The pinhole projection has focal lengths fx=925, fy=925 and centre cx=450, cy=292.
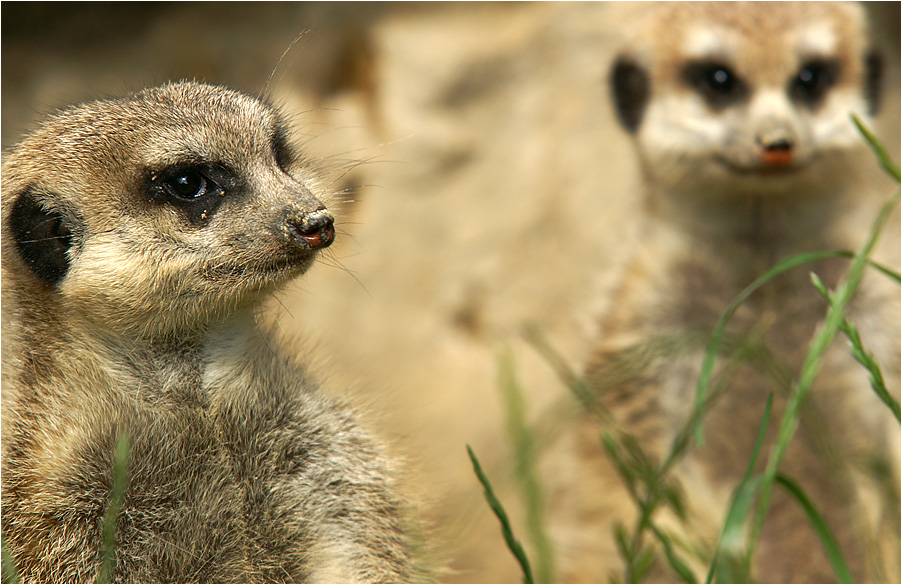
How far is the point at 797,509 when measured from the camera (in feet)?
9.09

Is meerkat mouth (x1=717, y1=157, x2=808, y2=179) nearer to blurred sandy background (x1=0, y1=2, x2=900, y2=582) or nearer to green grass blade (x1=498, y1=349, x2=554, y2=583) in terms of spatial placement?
blurred sandy background (x1=0, y1=2, x2=900, y2=582)

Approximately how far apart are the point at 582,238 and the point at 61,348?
9.39 ft

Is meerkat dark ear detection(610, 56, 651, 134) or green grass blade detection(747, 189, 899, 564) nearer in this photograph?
green grass blade detection(747, 189, 899, 564)

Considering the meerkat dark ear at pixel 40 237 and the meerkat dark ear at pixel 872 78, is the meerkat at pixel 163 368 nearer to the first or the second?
the meerkat dark ear at pixel 40 237

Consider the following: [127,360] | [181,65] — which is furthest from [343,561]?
[181,65]

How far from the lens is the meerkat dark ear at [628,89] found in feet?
10.3

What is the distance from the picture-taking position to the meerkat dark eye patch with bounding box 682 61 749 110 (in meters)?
2.80

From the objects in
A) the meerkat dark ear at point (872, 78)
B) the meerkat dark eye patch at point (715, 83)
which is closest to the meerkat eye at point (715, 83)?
the meerkat dark eye patch at point (715, 83)

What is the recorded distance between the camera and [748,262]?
2.95 meters

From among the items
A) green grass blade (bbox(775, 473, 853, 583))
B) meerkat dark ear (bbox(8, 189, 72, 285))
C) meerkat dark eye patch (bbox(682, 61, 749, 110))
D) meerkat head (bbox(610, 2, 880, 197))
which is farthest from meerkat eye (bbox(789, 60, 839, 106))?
meerkat dark ear (bbox(8, 189, 72, 285))

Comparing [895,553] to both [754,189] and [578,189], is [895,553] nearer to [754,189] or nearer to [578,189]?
[754,189]

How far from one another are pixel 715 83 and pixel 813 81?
0.94ft

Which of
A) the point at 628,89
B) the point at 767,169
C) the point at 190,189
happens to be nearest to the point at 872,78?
the point at 767,169

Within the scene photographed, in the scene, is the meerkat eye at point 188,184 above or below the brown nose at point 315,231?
above
